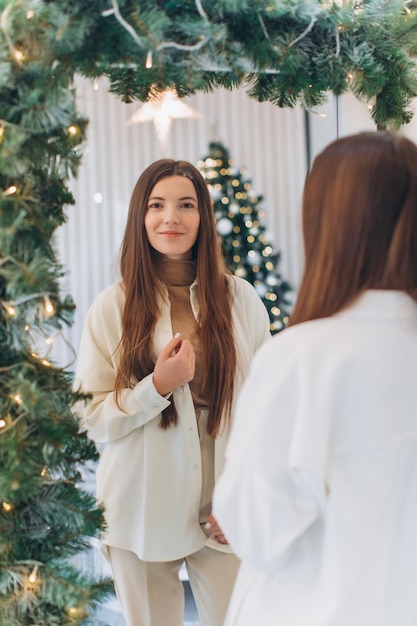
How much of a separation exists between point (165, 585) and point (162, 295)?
0.75 m

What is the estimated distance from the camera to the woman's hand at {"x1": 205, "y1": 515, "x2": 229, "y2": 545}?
1867 millimetres

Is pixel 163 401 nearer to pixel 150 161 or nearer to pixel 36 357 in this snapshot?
pixel 36 357

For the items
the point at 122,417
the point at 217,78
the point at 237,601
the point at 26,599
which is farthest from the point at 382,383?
the point at 217,78

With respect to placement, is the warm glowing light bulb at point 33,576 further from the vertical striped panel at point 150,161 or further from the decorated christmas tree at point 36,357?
the vertical striped panel at point 150,161

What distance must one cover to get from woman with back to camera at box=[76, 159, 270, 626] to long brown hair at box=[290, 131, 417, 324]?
70 cm

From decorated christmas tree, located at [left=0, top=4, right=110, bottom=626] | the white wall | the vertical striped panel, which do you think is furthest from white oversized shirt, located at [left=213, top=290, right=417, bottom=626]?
the vertical striped panel

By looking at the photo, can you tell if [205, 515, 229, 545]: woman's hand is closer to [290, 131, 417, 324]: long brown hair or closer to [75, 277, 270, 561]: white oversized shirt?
[75, 277, 270, 561]: white oversized shirt

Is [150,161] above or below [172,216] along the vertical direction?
above

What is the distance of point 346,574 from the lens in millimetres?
1154

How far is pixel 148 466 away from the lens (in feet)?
6.20

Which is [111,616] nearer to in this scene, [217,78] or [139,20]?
[217,78]

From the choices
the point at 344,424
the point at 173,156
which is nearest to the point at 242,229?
the point at 173,156

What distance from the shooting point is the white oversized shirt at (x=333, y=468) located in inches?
44.3

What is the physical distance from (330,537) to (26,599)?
1.91 feet
